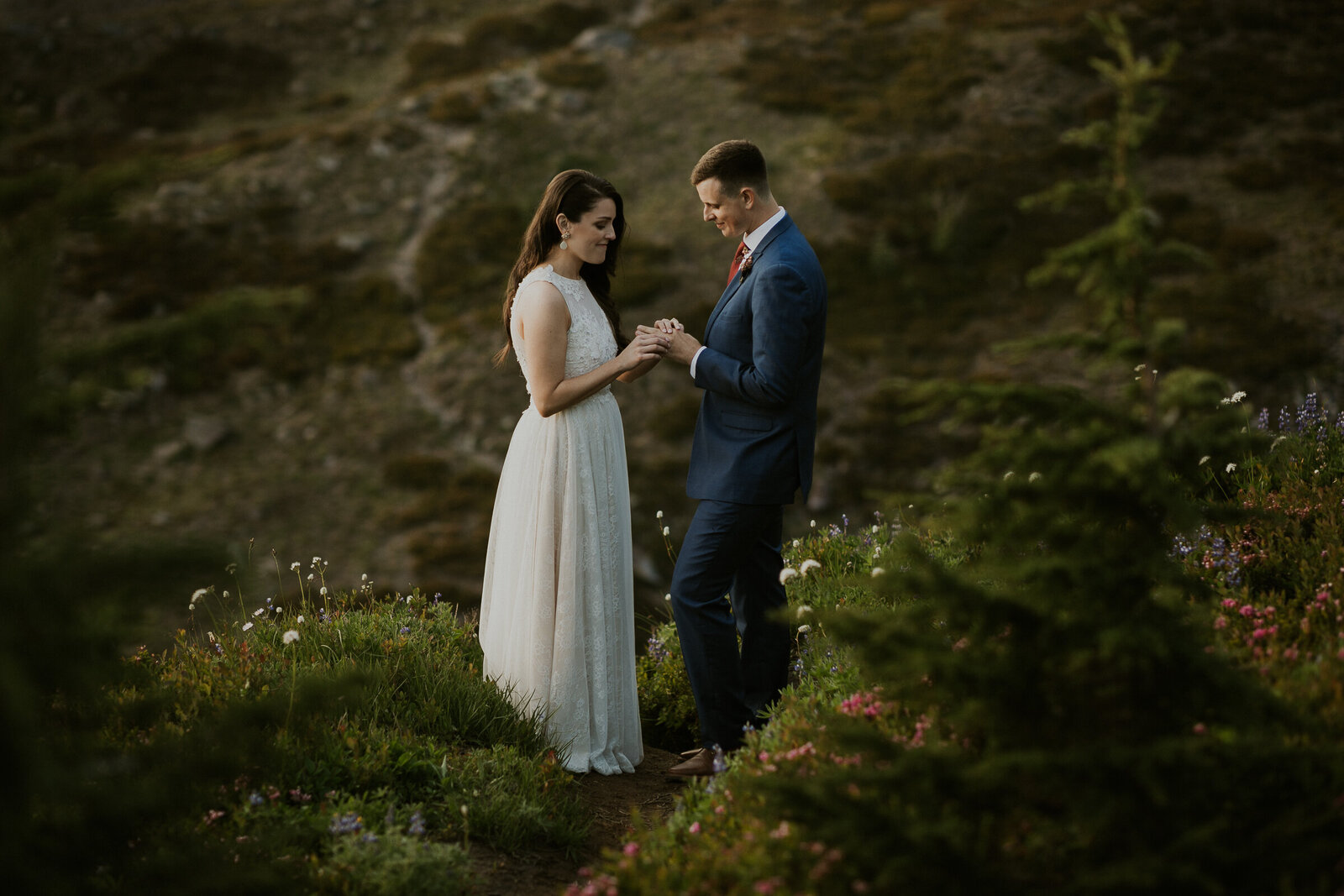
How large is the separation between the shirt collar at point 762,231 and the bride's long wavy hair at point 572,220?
0.85 metres

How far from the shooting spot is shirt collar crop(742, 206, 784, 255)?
469cm

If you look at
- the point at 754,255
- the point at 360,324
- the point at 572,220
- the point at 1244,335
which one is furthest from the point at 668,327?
the point at 360,324

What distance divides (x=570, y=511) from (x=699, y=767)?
4.96 ft

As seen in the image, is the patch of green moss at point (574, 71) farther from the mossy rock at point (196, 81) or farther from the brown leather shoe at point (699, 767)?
the brown leather shoe at point (699, 767)

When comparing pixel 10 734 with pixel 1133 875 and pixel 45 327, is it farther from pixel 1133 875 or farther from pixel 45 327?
pixel 1133 875

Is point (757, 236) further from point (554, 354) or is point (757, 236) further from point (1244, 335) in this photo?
point (1244, 335)

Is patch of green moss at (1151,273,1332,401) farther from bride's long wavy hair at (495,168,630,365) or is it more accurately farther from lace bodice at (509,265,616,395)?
lace bodice at (509,265,616,395)

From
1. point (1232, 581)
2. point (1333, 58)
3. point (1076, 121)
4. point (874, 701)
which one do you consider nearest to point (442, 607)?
point (874, 701)

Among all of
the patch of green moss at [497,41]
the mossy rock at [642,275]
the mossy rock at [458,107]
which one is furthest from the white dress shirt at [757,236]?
the patch of green moss at [497,41]

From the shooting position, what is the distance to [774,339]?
441 cm

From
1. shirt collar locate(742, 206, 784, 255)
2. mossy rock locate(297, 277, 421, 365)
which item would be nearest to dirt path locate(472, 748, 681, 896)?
shirt collar locate(742, 206, 784, 255)

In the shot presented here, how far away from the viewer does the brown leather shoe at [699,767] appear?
4.67m

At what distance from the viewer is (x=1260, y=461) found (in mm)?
5199

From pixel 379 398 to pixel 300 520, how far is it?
328 centimetres
